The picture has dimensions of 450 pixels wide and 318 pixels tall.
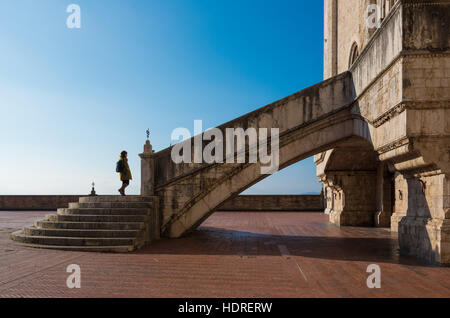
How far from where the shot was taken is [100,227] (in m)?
10.2

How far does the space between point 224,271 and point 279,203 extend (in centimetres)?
2170

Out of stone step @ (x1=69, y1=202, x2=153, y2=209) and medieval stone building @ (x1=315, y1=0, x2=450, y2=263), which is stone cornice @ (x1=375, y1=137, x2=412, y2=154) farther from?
stone step @ (x1=69, y1=202, x2=153, y2=209)

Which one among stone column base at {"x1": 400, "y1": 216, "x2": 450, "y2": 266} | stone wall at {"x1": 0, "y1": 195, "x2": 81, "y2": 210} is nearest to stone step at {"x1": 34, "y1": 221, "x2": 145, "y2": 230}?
stone column base at {"x1": 400, "y1": 216, "x2": 450, "y2": 266}

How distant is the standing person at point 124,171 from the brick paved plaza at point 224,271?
2781 millimetres

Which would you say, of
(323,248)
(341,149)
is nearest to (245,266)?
(323,248)

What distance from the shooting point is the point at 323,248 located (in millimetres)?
9781

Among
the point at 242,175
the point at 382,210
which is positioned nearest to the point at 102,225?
the point at 242,175

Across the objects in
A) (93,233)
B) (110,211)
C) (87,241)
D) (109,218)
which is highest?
(110,211)

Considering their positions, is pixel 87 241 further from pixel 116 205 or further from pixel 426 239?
pixel 426 239

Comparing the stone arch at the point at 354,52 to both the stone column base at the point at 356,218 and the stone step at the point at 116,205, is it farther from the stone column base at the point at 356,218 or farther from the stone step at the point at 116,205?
the stone step at the point at 116,205

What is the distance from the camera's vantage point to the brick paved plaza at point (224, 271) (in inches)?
221

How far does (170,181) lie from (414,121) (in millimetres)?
7067

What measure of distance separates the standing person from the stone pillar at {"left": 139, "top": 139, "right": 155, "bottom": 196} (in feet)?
2.95

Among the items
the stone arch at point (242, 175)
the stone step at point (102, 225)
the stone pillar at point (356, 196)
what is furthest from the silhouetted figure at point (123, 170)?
the stone pillar at point (356, 196)
